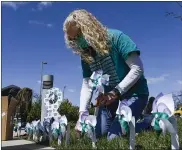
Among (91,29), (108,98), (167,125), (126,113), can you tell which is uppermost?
(91,29)

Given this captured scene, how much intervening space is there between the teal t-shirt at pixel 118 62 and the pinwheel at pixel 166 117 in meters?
0.86

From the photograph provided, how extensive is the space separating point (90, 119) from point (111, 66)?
2.14ft

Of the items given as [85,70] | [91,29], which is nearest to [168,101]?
[91,29]

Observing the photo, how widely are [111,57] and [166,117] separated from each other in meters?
1.25

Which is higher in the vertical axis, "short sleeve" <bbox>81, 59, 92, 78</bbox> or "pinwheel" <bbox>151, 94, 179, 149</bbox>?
"short sleeve" <bbox>81, 59, 92, 78</bbox>

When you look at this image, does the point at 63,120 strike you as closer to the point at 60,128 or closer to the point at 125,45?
the point at 60,128

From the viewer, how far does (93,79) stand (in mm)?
4086

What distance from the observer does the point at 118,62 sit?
160 inches

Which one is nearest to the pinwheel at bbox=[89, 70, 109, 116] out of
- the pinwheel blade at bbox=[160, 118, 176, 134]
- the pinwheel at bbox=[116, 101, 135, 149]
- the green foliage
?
the pinwheel at bbox=[116, 101, 135, 149]

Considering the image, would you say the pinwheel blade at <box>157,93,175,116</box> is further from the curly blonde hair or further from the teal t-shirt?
the curly blonde hair

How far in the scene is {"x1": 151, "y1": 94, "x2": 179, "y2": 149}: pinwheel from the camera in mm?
3041

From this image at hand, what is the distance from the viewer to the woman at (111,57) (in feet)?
12.6

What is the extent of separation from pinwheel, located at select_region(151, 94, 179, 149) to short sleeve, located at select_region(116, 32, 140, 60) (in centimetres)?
84

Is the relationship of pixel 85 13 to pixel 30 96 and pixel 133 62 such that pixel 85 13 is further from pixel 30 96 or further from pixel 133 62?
pixel 30 96
